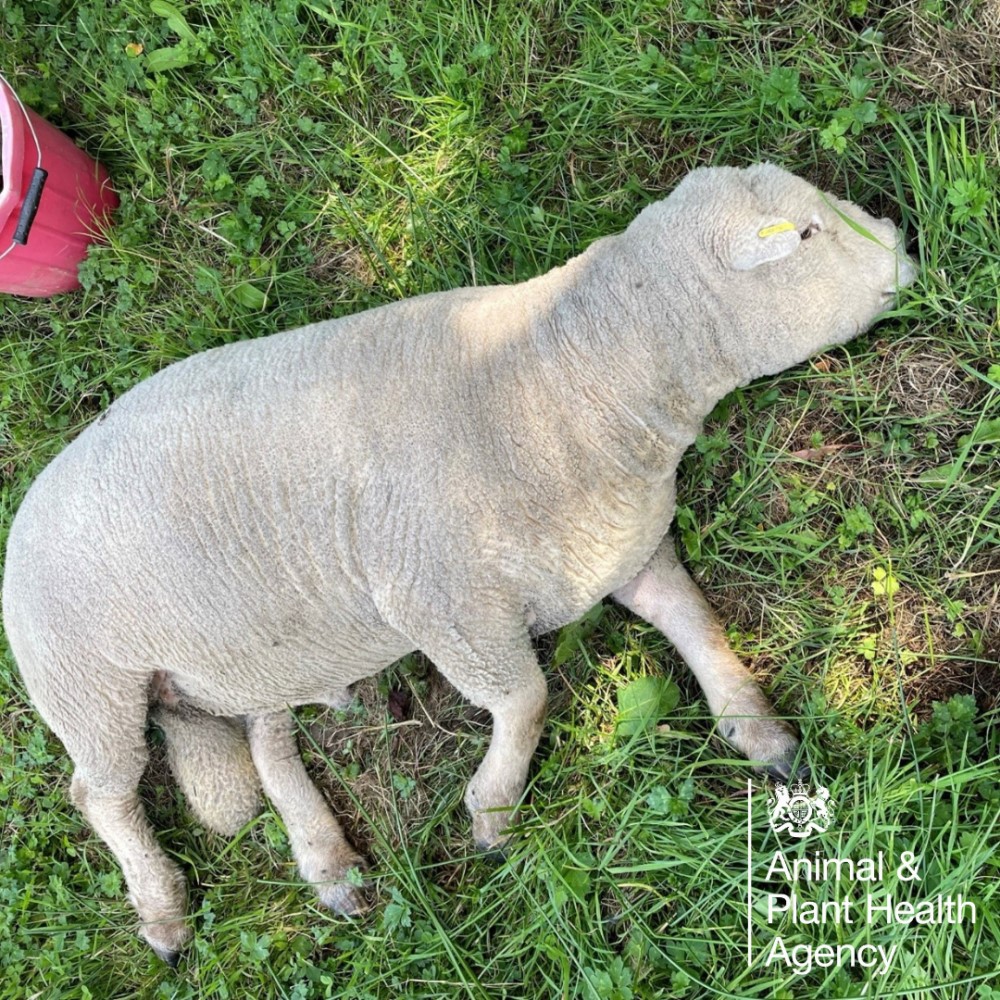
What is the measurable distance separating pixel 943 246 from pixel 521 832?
90.2 inches

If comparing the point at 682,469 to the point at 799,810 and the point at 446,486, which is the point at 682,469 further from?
the point at 799,810

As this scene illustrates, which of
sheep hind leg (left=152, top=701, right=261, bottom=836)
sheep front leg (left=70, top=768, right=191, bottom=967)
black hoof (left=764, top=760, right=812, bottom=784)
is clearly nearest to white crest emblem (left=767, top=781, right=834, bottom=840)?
black hoof (left=764, top=760, right=812, bottom=784)

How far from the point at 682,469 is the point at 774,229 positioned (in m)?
1.02

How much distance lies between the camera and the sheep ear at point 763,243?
2285mm

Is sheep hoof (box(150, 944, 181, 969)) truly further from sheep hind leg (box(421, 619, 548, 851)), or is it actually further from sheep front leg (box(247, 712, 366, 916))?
sheep hind leg (box(421, 619, 548, 851))

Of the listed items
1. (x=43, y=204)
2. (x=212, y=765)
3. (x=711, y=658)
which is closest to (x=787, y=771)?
(x=711, y=658)

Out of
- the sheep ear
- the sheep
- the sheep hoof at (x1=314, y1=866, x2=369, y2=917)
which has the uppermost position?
the sheep ear

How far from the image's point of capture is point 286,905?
3.39 meters

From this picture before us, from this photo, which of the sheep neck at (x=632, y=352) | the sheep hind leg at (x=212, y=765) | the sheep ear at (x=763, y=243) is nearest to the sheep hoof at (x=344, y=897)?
the sheep hind leg at (x=212, y=765)

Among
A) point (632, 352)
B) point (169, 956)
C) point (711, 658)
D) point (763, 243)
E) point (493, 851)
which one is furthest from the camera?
point (169, 956)

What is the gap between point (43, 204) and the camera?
134 inches

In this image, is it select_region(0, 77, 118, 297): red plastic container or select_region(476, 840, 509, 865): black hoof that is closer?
select_region(476, 840, 509, 865): black hoof

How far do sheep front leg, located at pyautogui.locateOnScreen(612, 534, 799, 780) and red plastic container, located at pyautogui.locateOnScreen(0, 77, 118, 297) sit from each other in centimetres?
251

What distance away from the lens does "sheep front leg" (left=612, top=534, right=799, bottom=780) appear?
293 centimetres
